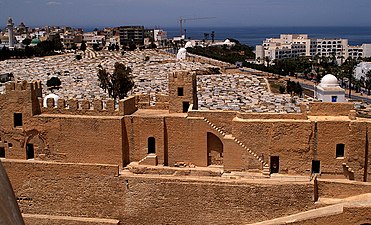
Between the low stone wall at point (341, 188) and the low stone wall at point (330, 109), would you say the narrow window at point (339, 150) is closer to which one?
the low stone wall at point (330, 109)

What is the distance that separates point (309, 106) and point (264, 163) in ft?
11.5

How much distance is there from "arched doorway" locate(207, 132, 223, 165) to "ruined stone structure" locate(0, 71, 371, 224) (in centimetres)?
5

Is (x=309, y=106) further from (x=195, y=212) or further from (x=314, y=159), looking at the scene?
(x=195, y=212)

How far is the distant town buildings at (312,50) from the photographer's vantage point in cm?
12131

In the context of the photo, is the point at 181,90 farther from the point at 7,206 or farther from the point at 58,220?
the point at 7,206

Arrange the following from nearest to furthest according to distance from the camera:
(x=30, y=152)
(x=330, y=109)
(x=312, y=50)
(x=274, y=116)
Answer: (x=274, y=116) < (x=330, y=109) < (x=30, y=152) < (x=312, y=50)

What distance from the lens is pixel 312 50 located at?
454 ft

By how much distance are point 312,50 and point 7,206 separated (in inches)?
5497

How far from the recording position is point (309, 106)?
21.6m

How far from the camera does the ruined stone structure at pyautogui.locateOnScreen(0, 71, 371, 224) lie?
18.5 m

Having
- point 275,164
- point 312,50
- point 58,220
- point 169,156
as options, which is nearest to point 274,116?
point 275,164

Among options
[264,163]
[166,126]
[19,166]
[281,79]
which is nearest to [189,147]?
[166,126]

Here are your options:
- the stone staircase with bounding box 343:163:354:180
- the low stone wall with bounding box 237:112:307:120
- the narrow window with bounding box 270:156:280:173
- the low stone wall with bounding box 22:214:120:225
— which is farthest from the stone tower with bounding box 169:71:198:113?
the stone staircase with bounding box 343:163:354:180

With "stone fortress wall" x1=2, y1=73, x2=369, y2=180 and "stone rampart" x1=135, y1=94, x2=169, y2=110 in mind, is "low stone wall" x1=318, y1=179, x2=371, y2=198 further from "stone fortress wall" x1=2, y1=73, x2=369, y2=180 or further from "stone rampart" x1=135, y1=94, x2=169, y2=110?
"stone rampart" x1=135, y1=94, x2=169, y2=110
